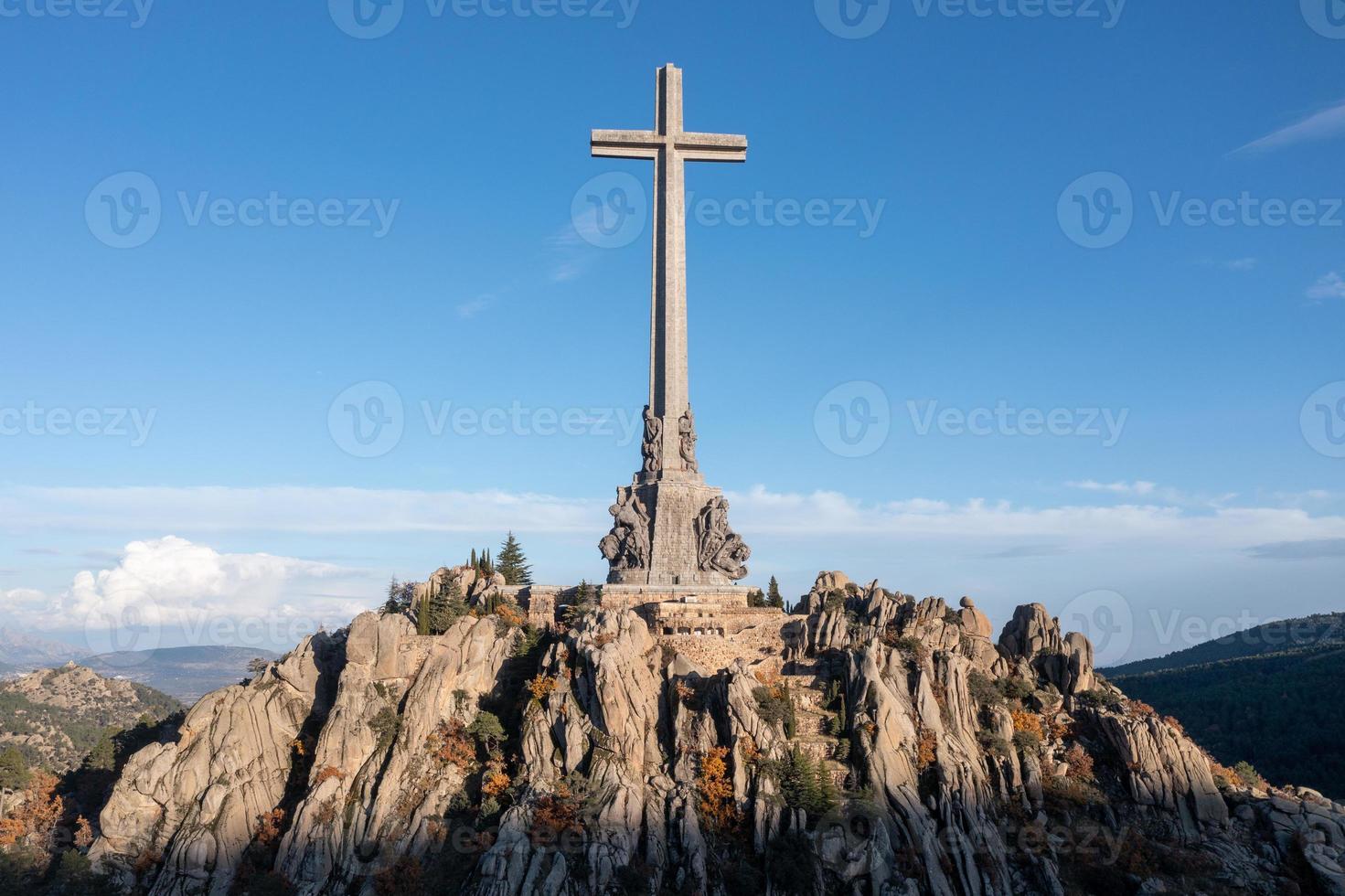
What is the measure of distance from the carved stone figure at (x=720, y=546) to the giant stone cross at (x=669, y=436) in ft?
0.15

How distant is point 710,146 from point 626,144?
4.50 meters

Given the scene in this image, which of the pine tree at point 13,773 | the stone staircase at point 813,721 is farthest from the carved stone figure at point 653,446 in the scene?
the pine tree at point 13,773

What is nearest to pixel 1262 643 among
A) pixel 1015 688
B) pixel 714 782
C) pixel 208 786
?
pixel 1015 688

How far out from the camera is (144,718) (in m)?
54.1

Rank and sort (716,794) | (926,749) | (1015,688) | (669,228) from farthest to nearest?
(669,228), (1015,688), (926,749), (716,794)

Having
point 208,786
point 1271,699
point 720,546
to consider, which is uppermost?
point 720,546

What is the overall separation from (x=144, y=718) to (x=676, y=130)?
41152mm

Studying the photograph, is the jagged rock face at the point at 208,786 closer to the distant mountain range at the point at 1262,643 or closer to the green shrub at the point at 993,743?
the green shrub at the point at 993,743

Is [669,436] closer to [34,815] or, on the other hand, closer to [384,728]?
[384,728]

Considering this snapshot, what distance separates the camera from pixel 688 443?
53781 millimetres

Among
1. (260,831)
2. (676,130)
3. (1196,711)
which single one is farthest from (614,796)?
(1196,711)

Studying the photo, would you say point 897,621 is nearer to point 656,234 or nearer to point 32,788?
point 656,234

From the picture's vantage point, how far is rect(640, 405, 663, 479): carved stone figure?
53500 mm

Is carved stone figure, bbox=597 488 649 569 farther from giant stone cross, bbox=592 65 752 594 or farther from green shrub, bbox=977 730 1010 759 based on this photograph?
green shrub, bbox=977 730 1010 759
